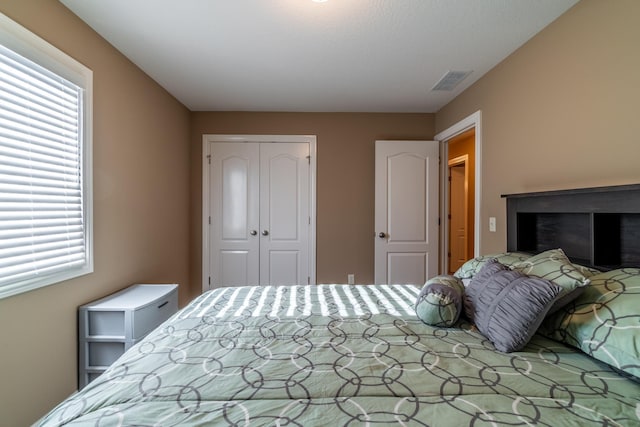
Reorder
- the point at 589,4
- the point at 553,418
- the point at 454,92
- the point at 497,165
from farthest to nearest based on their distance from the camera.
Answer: the point at 454,92 < the point at 497,165 < the point at 589,4 < the point at 553,418

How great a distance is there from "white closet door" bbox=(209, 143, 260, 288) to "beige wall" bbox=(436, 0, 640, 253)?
2.52 metres

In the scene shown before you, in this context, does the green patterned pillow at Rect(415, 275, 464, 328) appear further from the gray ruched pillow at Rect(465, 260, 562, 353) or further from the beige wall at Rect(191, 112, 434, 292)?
the beige wall at Rect(191, 112, 434, 292)

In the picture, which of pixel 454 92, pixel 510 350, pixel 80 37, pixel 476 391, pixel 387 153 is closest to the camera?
pixel 476 391

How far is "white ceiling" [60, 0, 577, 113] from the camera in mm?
1772

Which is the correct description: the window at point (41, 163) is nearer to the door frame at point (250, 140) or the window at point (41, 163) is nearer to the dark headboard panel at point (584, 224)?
the door frame at point (250, 140)

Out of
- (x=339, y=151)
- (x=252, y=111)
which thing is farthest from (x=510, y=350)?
(x=252, y=111)

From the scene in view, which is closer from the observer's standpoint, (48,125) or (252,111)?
(48,125)

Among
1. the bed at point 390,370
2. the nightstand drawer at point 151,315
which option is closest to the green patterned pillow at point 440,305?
the bed at point 390,370

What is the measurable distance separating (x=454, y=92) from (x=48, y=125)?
3.31m

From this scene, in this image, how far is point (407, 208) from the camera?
3537 millimetres

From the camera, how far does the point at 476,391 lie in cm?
86

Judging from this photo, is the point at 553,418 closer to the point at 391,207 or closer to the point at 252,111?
the point at 391,207

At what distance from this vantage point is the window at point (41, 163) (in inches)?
56.8

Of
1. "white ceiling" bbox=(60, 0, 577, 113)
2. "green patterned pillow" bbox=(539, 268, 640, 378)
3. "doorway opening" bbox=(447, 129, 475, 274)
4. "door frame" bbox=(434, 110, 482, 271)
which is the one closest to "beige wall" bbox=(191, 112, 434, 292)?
"door frame" bbox=(434, 110, 482, 271)
